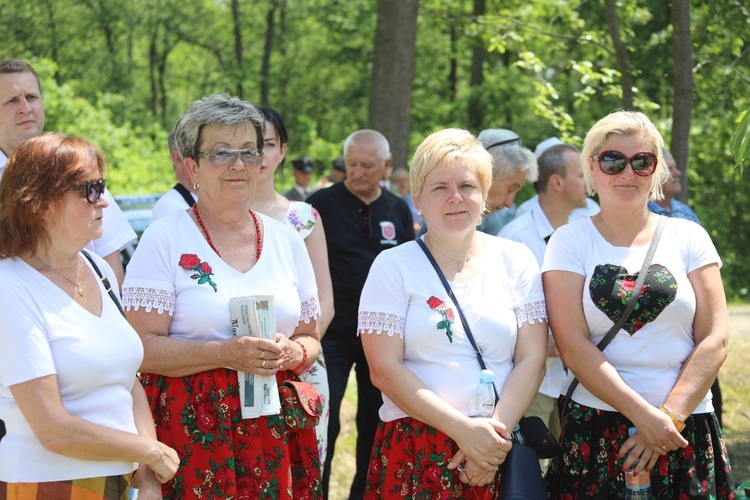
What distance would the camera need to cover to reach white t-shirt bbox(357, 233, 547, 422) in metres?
3.31

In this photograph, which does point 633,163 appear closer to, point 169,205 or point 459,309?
point 459,309

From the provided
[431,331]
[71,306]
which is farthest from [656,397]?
[71,306]

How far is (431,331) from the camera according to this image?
331 centimetres

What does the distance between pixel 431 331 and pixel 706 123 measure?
40.0 ft

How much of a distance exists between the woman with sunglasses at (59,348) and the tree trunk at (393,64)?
21.6 feet

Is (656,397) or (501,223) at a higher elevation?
(501,223)

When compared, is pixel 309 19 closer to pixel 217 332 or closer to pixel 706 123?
pixel 706 123

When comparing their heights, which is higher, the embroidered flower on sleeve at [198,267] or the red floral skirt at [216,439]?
the embroidered flower on sleeve at [198,267]

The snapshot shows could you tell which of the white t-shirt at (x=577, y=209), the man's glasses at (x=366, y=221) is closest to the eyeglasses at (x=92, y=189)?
the man's glasses at (x=366, y=221)

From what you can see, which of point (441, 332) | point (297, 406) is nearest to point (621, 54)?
point (441, 332)

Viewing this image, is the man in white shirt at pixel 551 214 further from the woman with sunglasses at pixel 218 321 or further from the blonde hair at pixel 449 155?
the woman with sunglasses at pixel 218 321

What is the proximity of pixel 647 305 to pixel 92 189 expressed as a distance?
2151mm

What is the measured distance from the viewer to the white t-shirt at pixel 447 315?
331 centimetres

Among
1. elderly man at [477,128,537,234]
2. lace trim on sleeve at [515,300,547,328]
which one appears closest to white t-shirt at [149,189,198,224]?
elderly man at [477,128,537,234]
